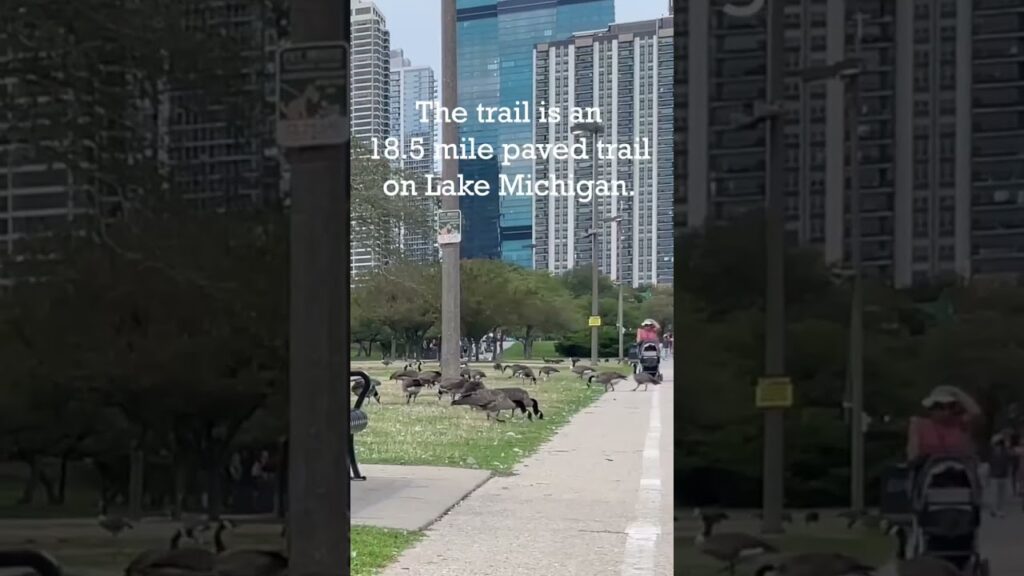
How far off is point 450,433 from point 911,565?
9826mm

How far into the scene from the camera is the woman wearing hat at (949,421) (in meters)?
2.27

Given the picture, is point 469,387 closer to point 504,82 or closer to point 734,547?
point 504,82

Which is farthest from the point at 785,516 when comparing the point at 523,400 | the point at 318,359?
the point at 523,400

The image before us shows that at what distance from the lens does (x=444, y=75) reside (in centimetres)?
1385

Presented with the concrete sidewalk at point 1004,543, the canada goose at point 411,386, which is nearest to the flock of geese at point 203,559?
the concrete sidewalk at point 1004,543

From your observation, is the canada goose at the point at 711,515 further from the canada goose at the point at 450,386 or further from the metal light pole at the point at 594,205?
the canada goose at the point at 450,386

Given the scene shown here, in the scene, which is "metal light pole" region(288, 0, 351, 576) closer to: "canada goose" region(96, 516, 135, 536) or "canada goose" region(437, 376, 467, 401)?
"canada goose" region(96, 516, 135, 536)

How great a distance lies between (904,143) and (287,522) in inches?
77.6

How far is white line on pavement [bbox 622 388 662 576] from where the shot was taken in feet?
17.2

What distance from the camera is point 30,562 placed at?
2666 millimetres

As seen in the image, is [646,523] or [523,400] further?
[523,400]

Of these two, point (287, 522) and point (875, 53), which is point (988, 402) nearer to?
point (875, 53)

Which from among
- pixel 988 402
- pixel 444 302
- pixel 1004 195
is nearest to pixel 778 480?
pixel 988 402

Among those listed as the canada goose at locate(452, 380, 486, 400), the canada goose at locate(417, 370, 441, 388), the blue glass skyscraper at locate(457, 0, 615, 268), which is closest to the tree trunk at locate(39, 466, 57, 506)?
the blue glass skyscraper at locate(457, 0, 615, 268)
